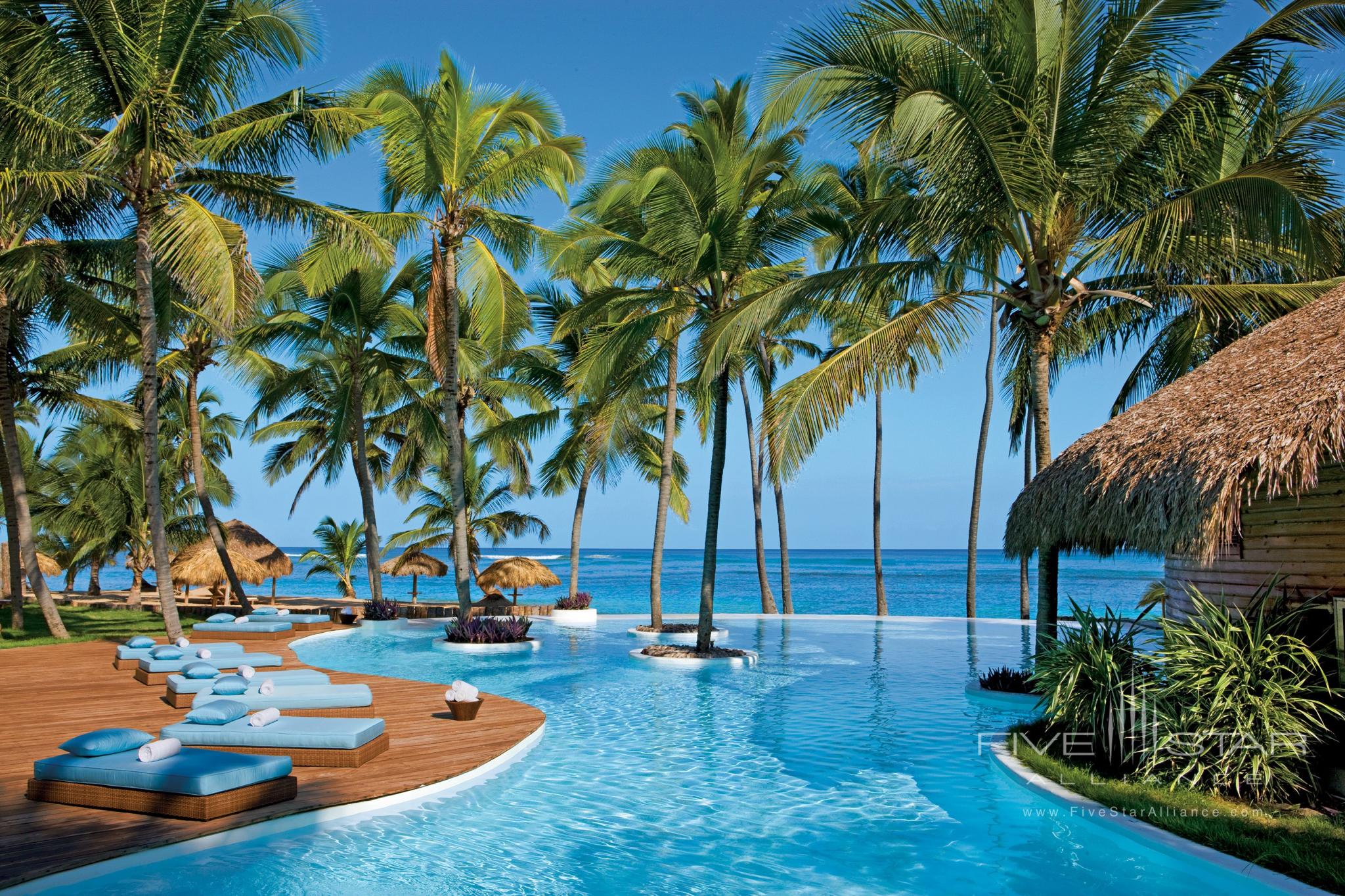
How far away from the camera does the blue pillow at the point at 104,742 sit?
5.60m

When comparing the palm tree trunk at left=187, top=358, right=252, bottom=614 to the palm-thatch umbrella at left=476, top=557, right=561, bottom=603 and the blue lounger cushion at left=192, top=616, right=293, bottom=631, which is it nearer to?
the blue lounger cushion at left=192, top=616, right=293, bottom=631

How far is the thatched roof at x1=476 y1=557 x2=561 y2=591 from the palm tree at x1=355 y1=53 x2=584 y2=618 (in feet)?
21.1

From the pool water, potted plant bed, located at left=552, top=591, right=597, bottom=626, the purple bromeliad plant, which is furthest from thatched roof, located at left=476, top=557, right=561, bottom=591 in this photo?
the pool water

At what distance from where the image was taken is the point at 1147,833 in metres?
5.32

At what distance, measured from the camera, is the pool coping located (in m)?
4.44

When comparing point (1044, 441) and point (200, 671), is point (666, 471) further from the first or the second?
point (200, 671)

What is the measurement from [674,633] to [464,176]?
28.5 feet

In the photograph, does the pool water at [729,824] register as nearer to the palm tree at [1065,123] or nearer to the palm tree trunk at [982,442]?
the palm tree at [1065,123]

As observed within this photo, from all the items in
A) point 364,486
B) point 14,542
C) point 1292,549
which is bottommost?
point 14,542

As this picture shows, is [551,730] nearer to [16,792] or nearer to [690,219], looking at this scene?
[16,792]

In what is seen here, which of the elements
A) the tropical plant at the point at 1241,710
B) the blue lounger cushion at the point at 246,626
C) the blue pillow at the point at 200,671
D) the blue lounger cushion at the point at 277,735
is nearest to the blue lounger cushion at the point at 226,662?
the blue pillow at the point at 200,671

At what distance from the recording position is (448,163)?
543 inches

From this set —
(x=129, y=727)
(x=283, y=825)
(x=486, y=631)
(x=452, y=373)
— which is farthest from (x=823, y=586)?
(x=283, y=825)

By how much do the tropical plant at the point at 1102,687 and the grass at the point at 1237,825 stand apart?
284 mm
